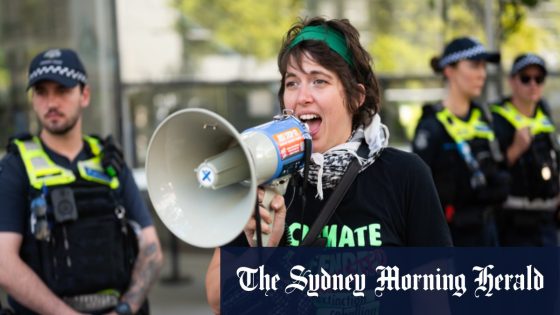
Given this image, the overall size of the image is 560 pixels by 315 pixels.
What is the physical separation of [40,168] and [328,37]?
153 cm

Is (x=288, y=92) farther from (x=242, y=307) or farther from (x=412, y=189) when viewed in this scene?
(x=242, y=307)

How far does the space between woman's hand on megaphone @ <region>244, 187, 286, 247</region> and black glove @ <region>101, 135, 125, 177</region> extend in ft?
5.20

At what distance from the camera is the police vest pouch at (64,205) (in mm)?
3264

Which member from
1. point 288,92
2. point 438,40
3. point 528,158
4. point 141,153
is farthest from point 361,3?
point 288,92

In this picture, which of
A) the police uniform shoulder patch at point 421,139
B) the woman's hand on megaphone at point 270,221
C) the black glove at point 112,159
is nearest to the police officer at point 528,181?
the police uniform shoulder patch at point 421,139

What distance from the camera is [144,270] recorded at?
11.9 ft

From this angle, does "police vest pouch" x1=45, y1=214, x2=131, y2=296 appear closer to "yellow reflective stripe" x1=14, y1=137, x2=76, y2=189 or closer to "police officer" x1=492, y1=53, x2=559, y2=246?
"yellow reflective stripe" x1=14, y1=137, x2=76, y2=189

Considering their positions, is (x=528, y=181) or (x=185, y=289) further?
(x=185, y=289)

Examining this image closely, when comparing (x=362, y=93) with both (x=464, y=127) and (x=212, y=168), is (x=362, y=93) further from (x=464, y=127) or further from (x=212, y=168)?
(x=464, y=127)

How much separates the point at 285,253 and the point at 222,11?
5.13 metres

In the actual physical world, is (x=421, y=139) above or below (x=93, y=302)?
above

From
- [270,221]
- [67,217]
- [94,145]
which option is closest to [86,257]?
[67,217]

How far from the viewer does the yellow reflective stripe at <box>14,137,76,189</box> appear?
331 centimetres

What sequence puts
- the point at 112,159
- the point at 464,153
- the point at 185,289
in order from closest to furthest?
the point at 112,159 → the point at 464,153 → the point at 185,289
